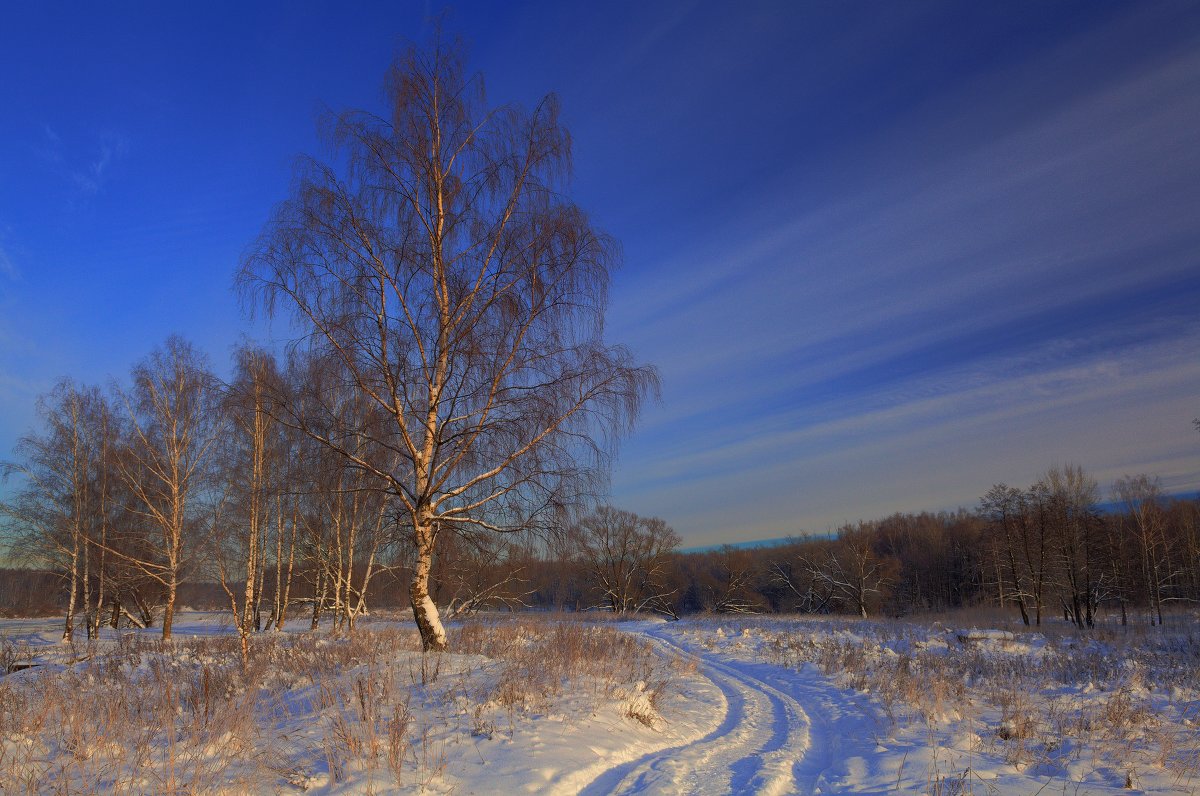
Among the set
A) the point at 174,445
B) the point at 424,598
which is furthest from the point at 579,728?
the point at 174,445

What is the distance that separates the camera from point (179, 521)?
21.4 m

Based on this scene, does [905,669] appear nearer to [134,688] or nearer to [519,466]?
[519,466]

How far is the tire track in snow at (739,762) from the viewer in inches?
194

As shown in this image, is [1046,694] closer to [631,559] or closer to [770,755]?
[770,755]

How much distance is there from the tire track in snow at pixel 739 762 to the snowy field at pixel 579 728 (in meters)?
0.03

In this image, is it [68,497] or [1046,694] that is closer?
[1046,694]

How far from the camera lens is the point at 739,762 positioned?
18.9ft

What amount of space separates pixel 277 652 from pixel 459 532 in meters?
3.90

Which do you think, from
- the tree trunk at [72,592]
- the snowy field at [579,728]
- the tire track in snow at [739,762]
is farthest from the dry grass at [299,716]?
the tree trunk at [72,592]

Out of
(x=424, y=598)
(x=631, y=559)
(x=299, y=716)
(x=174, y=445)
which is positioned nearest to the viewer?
(x=299, y=716)

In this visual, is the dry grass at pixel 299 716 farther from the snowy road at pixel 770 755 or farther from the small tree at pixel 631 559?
the small tree at pixel 631 559

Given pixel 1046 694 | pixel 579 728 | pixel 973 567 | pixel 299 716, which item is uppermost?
pixel 299 716

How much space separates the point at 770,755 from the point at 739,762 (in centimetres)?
48

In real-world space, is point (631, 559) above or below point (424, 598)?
below
